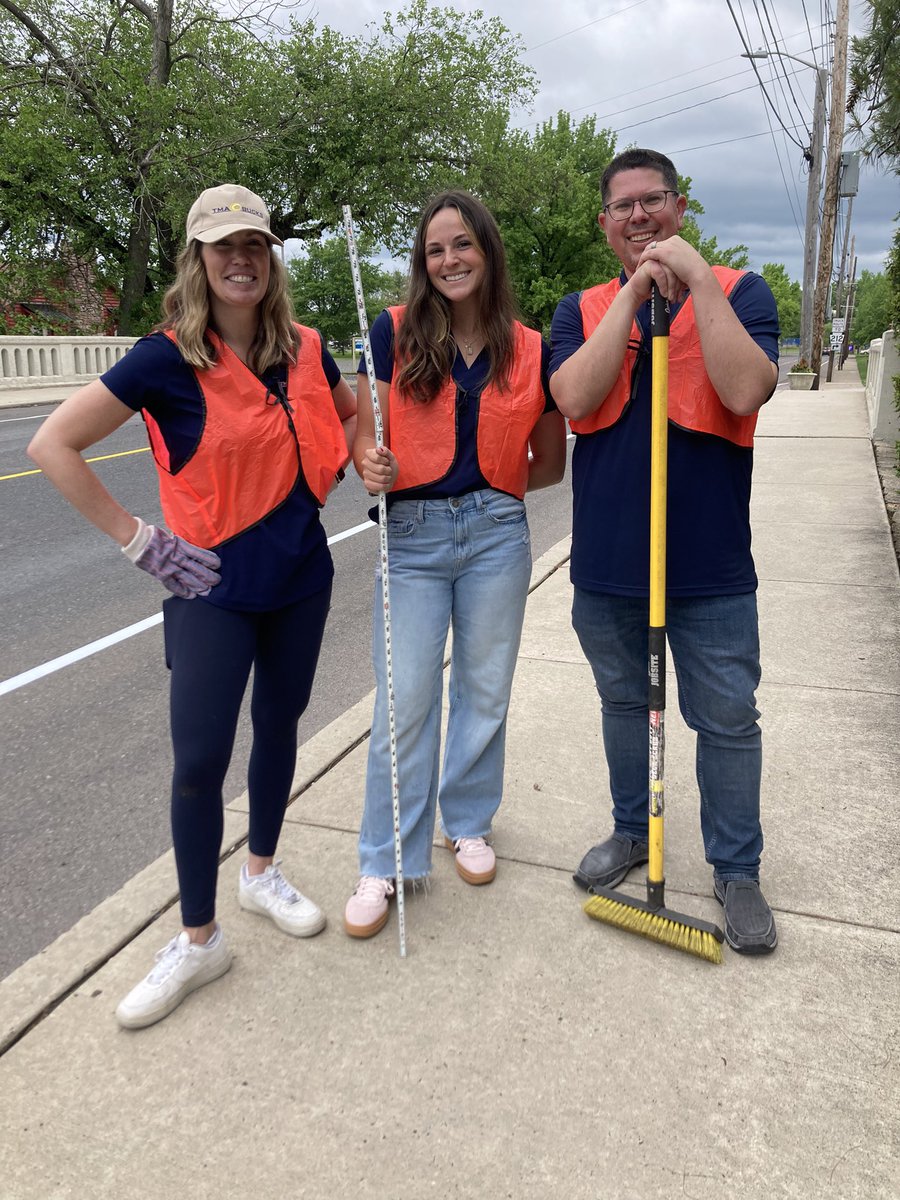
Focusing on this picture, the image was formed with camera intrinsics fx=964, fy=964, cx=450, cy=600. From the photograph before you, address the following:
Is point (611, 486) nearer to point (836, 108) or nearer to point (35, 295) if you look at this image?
point (836, 108)

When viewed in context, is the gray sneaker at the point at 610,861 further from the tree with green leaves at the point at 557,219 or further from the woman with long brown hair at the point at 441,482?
the tree with green leaves at the point at 557,219

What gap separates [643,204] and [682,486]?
0.71 meters

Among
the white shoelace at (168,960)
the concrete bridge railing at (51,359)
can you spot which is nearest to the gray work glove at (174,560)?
the white shoelace at (168,960)

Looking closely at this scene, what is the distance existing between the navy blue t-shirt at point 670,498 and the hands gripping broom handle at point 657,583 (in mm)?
67

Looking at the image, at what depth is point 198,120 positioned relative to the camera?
26.6 m

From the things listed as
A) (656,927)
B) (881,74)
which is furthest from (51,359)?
(656,927)

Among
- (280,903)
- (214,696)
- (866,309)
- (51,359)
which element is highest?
(866,309)

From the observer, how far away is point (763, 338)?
7.73 ft

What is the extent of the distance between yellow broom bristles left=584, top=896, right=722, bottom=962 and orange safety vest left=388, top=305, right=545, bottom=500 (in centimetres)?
122

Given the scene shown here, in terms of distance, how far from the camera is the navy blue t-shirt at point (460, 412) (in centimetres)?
263

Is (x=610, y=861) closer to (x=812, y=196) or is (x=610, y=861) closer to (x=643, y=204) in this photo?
(x=643, y=204)

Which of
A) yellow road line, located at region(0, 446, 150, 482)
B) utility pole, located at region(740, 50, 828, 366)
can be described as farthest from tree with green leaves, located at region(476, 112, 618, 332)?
yellow road line, located at region(0, 446, 150, 482)

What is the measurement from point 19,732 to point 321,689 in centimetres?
134

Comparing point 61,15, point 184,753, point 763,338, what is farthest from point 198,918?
point 61,15
